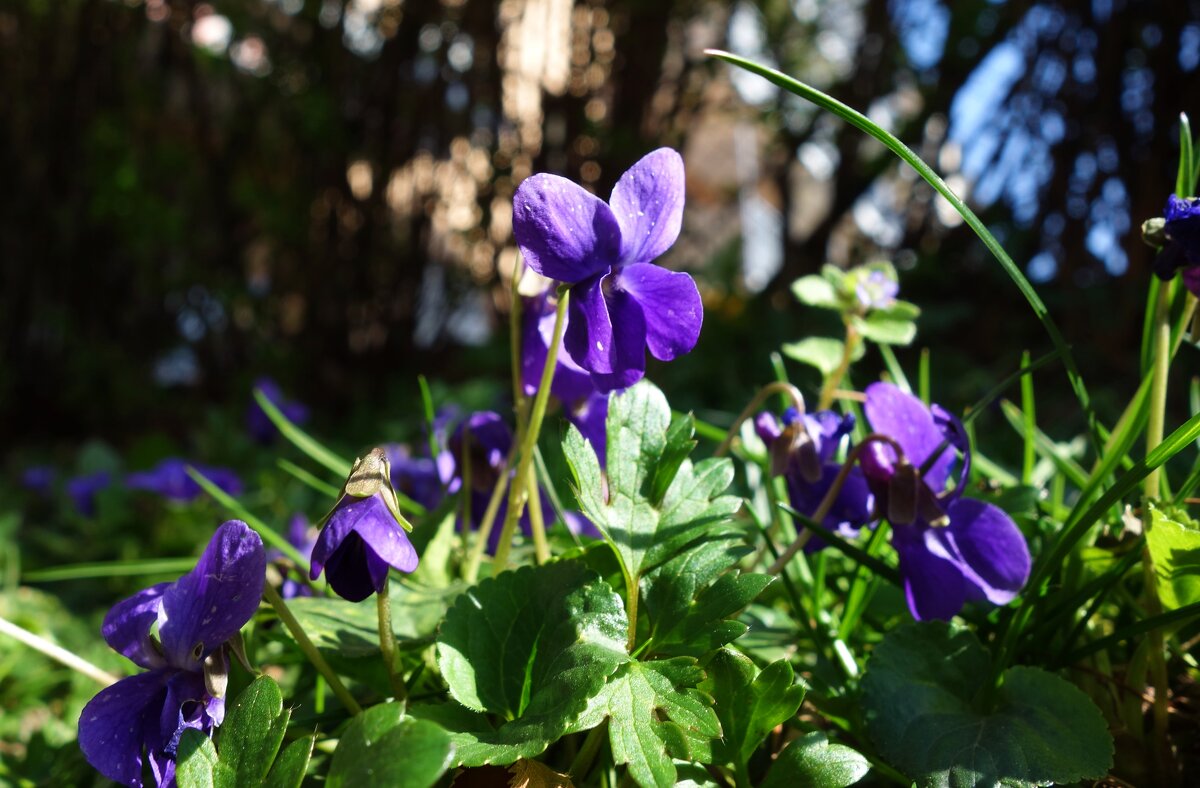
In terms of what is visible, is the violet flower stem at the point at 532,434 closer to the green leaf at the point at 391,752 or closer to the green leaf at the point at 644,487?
the green leaf at the point at 644,487

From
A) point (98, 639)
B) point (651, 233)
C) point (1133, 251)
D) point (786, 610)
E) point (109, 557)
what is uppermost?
point (651, 233)

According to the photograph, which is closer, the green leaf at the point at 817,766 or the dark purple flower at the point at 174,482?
the green leaf at the point at 817,766

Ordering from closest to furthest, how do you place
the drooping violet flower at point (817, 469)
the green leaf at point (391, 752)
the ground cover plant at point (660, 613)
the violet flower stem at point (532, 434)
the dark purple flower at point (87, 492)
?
the green leaf at point (391, 752) → the ground cover plant at point (660, 613) → the violet flower stem at point (532, 434) → the drooping violet flower at point (817, 469) → the dark purple flower at point (87, 492)

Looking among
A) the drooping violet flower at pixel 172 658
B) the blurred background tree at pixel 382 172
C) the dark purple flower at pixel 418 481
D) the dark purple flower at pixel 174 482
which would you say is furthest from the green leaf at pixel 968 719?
the blurred background tree at pixel 382 172

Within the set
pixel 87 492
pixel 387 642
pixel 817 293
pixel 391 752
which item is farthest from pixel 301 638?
pixel 87 492

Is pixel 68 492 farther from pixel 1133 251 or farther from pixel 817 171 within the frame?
pixel 817 171

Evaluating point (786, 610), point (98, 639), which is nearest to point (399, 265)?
point (98, 639)

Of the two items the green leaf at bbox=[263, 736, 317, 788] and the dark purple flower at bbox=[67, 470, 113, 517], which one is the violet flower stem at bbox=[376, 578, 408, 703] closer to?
the green leaf at bbox=[263, 736, 317, 788]
